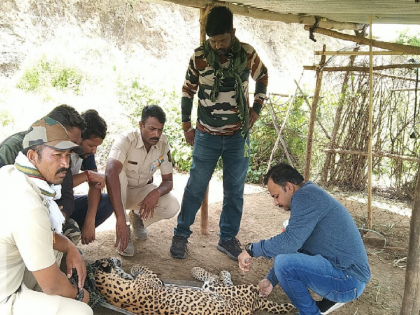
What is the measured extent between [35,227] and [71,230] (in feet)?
4.93

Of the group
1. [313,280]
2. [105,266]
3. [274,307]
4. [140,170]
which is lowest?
[274,307]

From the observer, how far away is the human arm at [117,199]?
11.6 feet

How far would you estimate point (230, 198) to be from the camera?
4051mm

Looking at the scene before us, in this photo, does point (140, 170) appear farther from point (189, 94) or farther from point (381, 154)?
point (381, 154)

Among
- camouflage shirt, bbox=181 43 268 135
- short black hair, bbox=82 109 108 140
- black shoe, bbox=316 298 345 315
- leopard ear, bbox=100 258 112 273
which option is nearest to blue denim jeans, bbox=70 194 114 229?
leopard ear, bbox=100 258 112 273

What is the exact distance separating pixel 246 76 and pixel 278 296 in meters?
2.24

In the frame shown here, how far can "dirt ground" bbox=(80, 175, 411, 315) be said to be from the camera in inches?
142

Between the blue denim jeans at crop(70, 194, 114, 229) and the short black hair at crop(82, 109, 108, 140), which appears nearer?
the short black hair at crop(82, 109, 108, 140)

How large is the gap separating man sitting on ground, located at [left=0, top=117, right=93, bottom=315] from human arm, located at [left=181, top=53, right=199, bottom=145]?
1.95m

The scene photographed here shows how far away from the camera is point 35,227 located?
1891 mm

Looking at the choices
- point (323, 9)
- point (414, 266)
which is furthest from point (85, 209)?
point (323, 9)

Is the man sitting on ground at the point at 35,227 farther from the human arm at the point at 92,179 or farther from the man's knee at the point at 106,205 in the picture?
the man's knee at the point at 106,205

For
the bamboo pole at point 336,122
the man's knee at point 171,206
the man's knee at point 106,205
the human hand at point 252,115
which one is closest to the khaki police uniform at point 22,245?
the man's knee at point 106,205

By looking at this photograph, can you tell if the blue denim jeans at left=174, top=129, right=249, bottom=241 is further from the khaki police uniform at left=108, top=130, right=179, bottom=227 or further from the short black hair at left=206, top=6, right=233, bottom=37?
the short black hair at left=206, top=6, right=233, bottom=37
